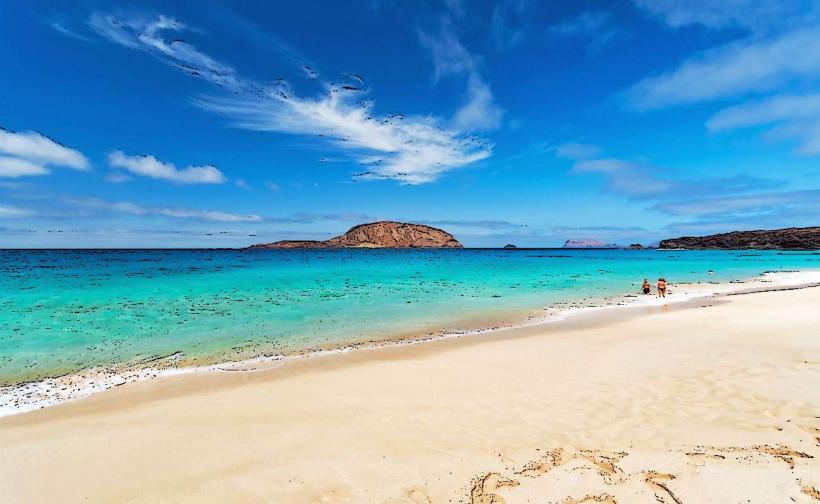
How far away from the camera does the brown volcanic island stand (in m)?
163

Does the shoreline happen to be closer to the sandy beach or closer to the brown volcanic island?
the sandy beach

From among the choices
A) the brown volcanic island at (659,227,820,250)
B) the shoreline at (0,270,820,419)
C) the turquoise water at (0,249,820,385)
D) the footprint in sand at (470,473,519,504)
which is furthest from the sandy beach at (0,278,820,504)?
the brown volcanic island at (659,227,820,250)

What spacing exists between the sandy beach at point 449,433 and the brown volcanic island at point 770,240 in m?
215

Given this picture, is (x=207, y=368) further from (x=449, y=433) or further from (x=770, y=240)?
(x=770, y=240)

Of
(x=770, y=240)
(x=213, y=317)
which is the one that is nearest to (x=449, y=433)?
(x=213, y=317)

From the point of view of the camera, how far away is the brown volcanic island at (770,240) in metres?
163

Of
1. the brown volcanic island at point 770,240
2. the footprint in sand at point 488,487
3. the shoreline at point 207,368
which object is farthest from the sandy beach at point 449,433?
the brown volcanic island at point 770,240

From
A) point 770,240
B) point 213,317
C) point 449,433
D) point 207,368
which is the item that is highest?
point 770,240

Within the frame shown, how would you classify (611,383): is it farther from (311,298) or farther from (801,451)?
(311,298)

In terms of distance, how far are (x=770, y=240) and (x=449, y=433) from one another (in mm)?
236242

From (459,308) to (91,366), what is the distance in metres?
15.4

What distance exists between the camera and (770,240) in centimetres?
17762

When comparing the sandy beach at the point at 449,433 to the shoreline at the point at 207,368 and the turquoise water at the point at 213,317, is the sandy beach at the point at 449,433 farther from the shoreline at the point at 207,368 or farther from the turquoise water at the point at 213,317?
the turquoise water at the point at 213,317

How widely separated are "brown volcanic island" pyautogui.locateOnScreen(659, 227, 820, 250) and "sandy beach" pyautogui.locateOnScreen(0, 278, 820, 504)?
705 ft
